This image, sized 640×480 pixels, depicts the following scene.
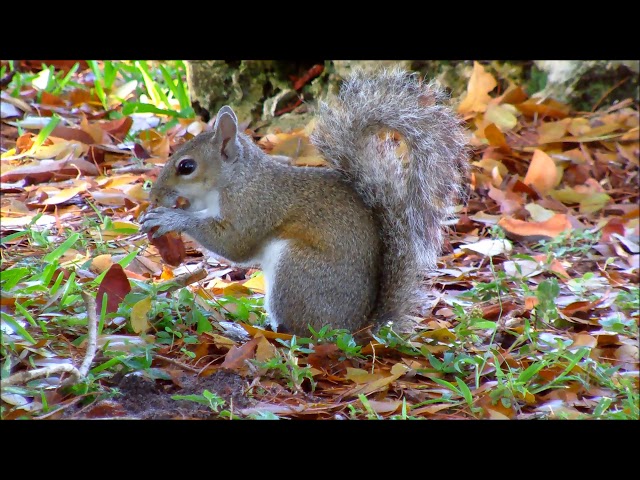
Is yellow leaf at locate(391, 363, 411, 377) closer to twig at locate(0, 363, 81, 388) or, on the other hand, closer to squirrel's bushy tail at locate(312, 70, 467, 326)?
squirrel's bushy tail at locate(312, 70, 467, 326)

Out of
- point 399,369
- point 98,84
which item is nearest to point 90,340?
point 399,369

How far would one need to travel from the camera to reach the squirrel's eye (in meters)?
2.83

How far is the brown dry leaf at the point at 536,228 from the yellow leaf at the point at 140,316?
71.6 inches

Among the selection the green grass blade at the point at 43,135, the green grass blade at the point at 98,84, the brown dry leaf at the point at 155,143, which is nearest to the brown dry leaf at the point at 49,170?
the green grass blade at the point at 43,135

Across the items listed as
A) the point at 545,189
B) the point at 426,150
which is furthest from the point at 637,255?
the point at 426,150

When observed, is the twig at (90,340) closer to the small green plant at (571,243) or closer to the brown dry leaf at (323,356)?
the brown dry leaf at (323,356)

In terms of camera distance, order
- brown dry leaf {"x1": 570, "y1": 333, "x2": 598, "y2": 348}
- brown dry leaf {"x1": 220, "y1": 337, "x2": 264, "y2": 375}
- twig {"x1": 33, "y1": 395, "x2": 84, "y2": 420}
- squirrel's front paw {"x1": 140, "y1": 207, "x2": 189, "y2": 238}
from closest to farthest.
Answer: twig {"x1": 33, "y1": 395, "x2": 84, "y2": 420} → brown dry leaf {"x1": 220, "y1": 337, "x2": 264, "y2": 375} → brown dry leaf {"x1": 570, "y1": 333, "x2": 598, "y2": 348} → squirrel's front paw {"x1": 140, "y1": 207, "x2": 189, "y2": 238}

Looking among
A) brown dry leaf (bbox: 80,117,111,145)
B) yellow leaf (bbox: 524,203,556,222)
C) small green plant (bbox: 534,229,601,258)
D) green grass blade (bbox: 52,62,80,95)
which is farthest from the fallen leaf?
green grass blade (bbox: 52,62,80,95)

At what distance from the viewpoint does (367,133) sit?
279 centimetres

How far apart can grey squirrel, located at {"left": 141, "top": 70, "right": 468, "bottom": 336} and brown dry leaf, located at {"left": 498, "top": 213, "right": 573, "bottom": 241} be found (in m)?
0.92

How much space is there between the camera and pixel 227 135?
2861 mm

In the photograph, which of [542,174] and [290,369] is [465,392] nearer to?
[290,369]

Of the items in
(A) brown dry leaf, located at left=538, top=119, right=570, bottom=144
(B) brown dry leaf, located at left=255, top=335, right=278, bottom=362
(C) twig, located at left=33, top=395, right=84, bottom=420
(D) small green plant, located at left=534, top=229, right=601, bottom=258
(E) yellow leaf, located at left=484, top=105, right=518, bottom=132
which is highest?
(E) yellow leaf, located at left=484, top=105, right=518, bottom=132

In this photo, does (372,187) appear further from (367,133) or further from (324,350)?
(324,350)
